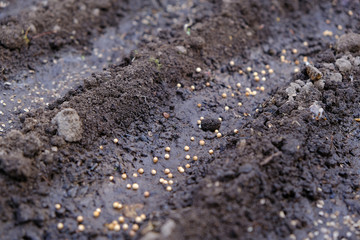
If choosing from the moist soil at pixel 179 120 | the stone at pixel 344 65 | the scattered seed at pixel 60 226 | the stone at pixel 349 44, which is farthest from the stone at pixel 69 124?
the stone at pixel 349 44

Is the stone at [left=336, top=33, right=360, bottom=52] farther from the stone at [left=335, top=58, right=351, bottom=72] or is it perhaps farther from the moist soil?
the stone at [left=335, top=58, right=351, bottom=72]

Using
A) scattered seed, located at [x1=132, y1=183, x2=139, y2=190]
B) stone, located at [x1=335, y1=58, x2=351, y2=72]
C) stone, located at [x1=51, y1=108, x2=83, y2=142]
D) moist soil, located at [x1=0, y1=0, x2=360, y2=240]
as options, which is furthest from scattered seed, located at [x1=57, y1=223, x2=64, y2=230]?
stone, located at [x1=335, y1=58, x2=351, y2=72]

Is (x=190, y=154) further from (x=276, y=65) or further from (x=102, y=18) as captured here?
(x=102, y=18)

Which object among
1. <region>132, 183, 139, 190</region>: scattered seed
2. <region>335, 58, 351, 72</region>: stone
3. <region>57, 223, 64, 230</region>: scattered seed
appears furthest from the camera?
<region>335, 58, 351, 72</region>: stone

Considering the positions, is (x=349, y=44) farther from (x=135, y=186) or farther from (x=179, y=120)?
(x=135, y=186)

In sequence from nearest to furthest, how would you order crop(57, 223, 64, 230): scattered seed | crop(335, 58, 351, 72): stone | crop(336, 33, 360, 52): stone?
1. crop(57, 223, 64, 230): scattered seed
2. crop(335, 58, 351, 72): stone
3. crop(336, 33, 360, 52): stone

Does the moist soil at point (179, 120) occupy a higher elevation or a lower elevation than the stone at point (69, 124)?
lower

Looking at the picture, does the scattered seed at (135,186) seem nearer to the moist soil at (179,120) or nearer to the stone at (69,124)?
the moist soil at (179,120)

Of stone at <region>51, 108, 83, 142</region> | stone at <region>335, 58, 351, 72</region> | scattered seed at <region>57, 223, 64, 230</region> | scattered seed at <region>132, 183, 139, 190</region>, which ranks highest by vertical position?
stone at <region>51, 108, 83, 142</region>

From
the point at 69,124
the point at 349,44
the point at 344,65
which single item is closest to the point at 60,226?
the point at 69,124
